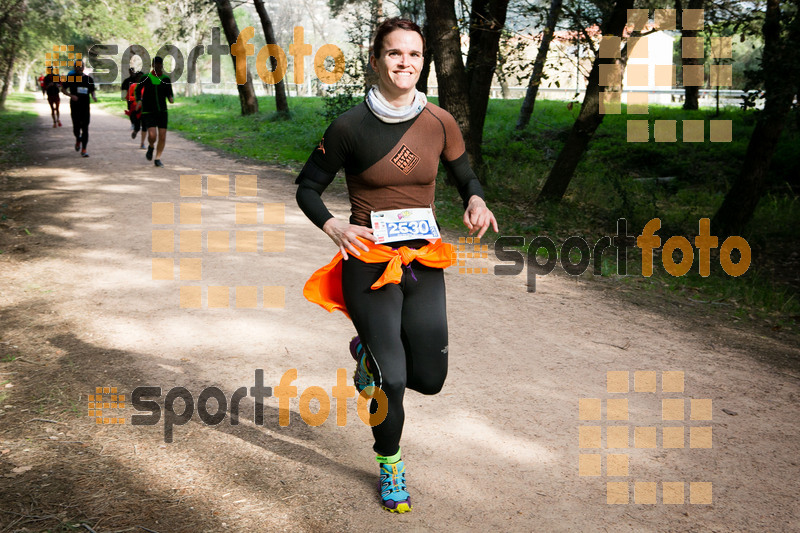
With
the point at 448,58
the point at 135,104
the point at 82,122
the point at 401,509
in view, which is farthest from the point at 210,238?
the point at 135,104

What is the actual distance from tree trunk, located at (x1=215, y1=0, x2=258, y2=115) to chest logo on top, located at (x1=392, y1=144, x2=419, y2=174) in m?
22.4

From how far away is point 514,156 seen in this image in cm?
1753

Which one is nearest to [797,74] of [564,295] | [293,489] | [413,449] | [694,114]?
[564,295]

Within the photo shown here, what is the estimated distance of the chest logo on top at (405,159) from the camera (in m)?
3.41

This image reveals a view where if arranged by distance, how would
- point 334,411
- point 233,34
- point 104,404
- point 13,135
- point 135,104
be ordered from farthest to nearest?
point 233,34
point 13,135
point 135,104
point 334,411
point 104,404

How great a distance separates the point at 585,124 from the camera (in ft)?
38.9

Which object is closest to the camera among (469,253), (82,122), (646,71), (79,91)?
(469,253)

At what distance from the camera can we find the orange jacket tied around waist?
3.39 meters

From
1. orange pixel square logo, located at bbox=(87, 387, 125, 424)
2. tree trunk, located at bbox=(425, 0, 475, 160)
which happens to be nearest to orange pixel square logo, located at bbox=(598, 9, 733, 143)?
tree trunk, located at bbox=(425, 0, 475, 160)

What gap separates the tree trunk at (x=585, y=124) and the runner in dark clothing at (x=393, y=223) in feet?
28.6

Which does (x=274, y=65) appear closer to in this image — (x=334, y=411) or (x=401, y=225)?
(x=334, y=411)

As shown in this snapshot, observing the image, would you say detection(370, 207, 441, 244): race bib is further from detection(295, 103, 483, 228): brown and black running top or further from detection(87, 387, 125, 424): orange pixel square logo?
detection(87, 387, 125, 424): orange pixel square logo

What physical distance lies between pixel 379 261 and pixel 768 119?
8.76 metres

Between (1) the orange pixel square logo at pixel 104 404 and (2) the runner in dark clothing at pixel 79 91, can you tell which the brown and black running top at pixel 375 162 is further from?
(2) the runner in dark clothing at pixel 79 91
